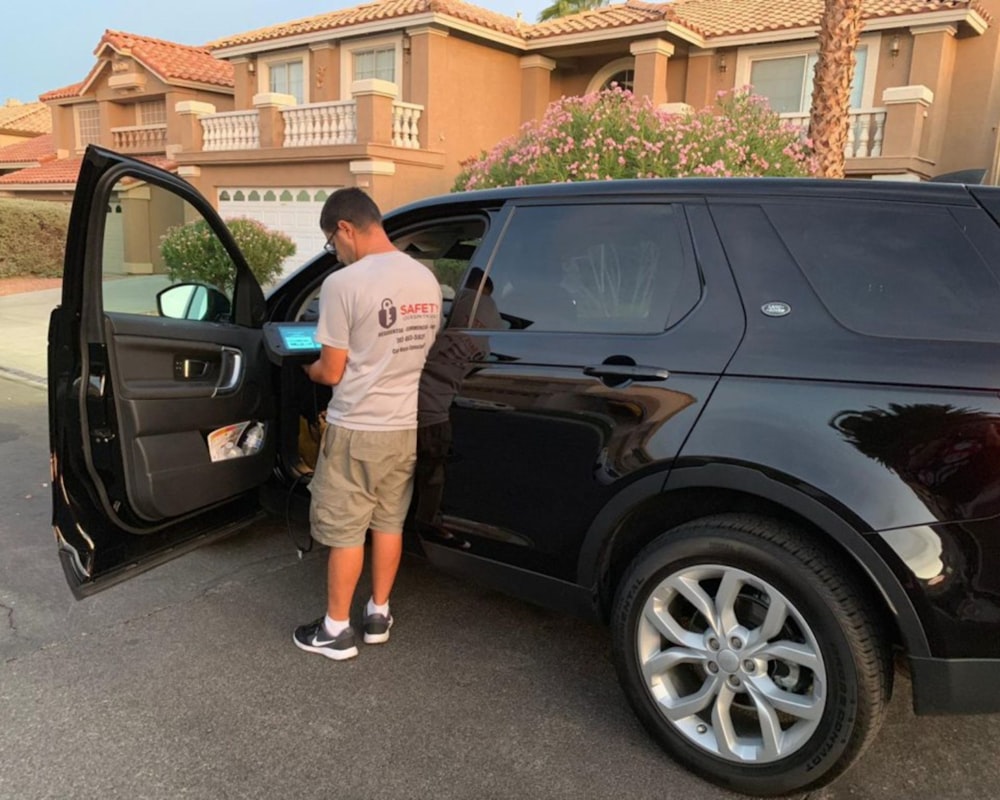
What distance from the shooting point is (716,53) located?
16.2 metres

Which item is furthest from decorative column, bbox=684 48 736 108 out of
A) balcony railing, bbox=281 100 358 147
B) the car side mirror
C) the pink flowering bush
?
the car side mirror

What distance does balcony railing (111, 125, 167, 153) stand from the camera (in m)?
22.0

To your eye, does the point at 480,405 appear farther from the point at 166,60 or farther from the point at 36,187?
the point at 36,187

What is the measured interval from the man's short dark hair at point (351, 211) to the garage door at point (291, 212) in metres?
12.3

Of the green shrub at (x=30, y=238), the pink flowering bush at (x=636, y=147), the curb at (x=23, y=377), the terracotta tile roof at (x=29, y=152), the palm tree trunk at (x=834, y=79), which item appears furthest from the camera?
the terracotta tile roof at (x=29, y=152)

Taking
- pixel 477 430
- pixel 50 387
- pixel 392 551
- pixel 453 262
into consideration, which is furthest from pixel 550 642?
pixel 50 387

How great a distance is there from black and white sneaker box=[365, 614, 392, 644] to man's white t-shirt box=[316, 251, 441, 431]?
826 mm

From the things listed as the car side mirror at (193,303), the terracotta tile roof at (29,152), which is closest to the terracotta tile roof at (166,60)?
the terracotta tile roof at (29,152)

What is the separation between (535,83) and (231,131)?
6.35m

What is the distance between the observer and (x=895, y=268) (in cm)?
227

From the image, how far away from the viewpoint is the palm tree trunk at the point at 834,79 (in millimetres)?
8156

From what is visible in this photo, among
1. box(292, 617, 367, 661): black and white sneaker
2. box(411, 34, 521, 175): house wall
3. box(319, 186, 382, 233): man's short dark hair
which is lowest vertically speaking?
box(292, 617, 367, 661): black and white sneaker

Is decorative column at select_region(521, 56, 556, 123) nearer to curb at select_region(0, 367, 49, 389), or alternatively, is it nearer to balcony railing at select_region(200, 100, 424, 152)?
balcony railing at select_region(200, 100, 424, 152)

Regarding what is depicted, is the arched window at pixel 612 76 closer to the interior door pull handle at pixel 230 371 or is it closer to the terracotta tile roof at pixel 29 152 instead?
the interior door pull handle at pixel 230 371
